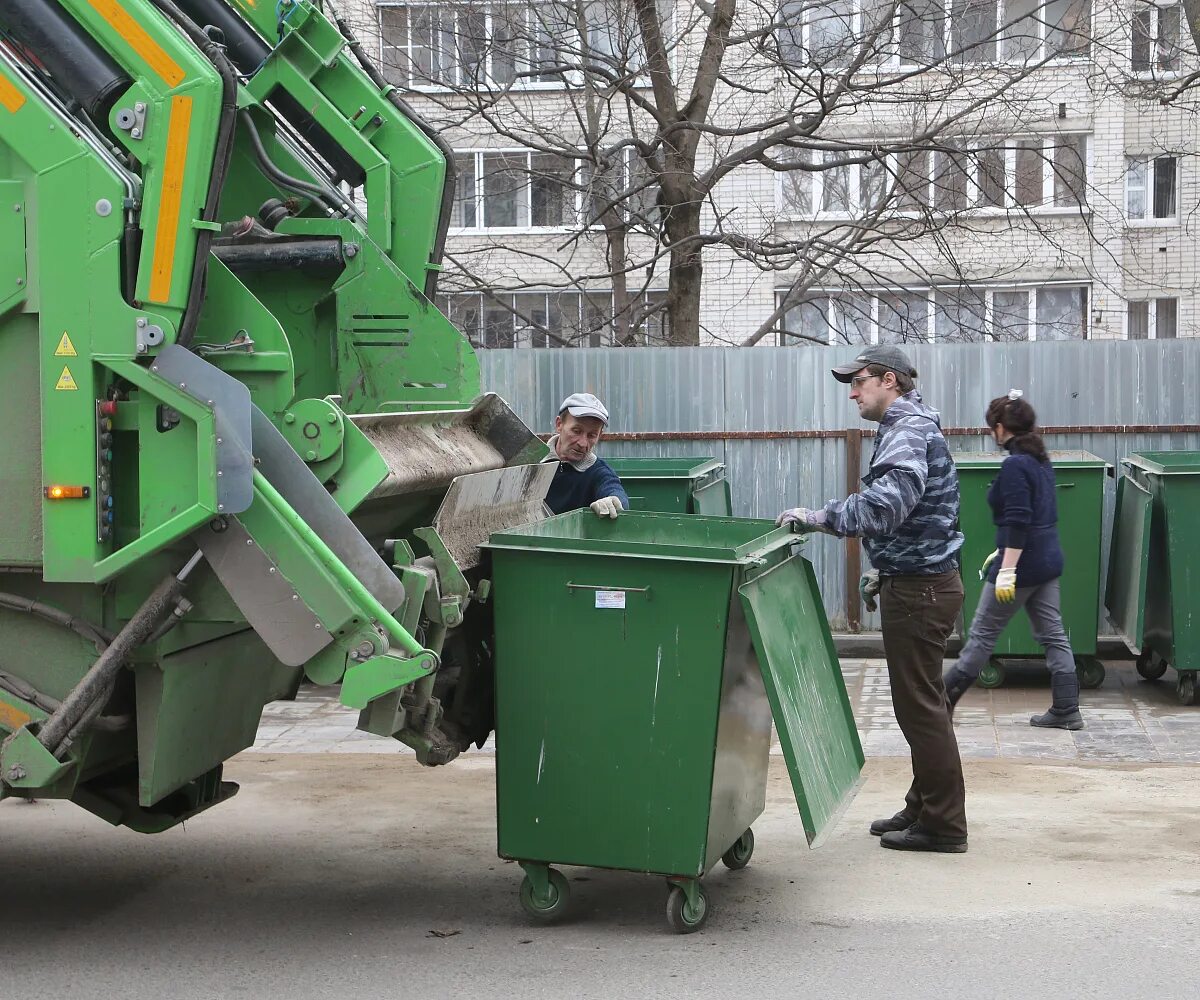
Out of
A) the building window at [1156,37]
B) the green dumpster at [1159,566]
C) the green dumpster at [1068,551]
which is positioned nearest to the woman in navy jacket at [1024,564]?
the green dumpster at [1159,566]

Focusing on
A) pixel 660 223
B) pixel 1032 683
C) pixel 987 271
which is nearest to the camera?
pixel 1032 683

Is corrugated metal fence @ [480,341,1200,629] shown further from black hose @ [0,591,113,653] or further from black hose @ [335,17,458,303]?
black hose @ [0,591,113,653]

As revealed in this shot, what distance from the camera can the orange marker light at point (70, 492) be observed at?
4262mm

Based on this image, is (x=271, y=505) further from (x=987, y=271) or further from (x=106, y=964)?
(x=987, y=271)

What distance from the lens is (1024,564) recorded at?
7883 millimetres

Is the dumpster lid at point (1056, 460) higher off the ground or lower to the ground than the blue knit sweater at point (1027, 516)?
higher

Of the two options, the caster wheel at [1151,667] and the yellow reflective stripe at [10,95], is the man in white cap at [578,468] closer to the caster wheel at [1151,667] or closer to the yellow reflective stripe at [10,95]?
the yellow reflective stripe at [10,95]

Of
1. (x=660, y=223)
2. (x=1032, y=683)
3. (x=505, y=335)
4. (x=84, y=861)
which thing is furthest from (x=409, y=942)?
(x=505, y=335)

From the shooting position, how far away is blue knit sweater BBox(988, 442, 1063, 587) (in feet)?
25.3

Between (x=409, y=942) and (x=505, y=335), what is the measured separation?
44.1ft

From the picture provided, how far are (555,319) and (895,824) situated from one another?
17087 millimetres

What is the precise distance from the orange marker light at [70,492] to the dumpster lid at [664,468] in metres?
5.03

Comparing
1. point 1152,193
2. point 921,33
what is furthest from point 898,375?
point 1152,193

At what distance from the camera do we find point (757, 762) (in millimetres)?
5293
